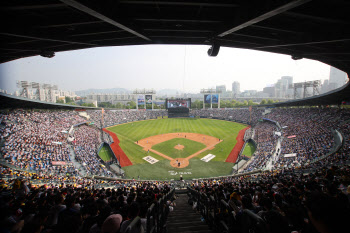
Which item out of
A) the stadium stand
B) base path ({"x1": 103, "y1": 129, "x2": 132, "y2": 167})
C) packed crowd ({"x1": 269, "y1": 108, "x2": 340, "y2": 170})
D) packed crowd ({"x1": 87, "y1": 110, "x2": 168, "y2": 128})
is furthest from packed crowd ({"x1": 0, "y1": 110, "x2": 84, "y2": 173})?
packed crowd ({"x1": 269, "y1": 108, "x2": 340, "y2": 170})

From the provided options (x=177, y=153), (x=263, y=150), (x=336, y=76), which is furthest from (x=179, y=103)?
(x=336, y=76)

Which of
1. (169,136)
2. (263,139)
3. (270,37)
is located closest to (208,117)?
(169,136)

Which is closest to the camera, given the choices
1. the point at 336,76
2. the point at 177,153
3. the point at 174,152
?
the point at 177,153

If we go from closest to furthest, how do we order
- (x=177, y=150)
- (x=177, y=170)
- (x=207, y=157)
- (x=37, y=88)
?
(x=177, y=170) < (x=207, y=157) < (x=177, y=150) < (x=37, y=88)

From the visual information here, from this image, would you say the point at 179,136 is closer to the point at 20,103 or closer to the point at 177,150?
the point at 177,150

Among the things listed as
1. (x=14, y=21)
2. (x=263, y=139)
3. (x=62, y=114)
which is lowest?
(x=263, y=139)

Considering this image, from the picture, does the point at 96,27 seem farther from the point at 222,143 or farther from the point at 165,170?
the point at 222,143

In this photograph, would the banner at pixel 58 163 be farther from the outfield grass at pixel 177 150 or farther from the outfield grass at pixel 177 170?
the outfield grass at pixel 177 150
